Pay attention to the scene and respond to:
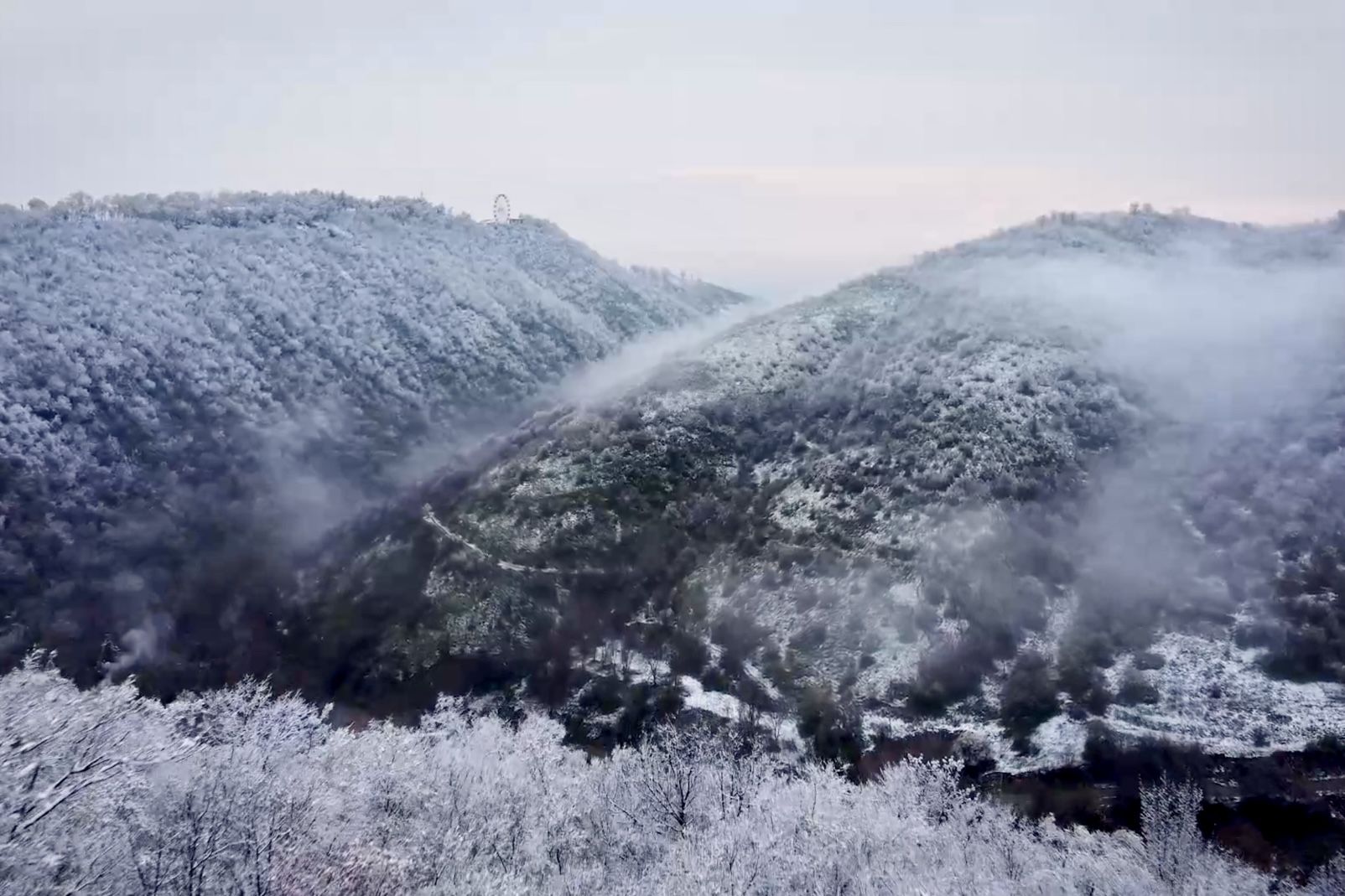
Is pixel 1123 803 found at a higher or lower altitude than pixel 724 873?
lower

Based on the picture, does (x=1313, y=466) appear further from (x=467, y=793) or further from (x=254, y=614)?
(x=254, y=614)

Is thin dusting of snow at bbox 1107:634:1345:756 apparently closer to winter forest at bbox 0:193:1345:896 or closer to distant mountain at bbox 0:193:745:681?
winter forest at bbox 0:193:1345:896

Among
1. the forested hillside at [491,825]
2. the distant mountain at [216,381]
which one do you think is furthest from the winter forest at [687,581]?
the distant mountain at [216,381]

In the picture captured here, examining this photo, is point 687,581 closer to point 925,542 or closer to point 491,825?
point 925,542

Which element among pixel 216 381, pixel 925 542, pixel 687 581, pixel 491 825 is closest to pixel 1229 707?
pixel 925 542

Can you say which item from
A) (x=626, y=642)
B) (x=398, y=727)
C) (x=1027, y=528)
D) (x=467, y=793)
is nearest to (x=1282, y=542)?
(x=1027, y=528)
